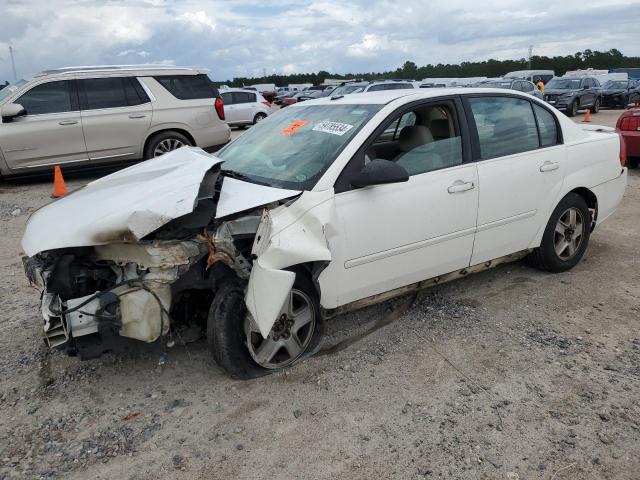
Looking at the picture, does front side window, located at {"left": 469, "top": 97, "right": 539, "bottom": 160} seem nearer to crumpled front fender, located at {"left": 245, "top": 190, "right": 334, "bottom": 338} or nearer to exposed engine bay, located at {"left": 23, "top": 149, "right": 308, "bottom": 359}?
crumpled front fender, located at {"left": 245, "top": 190, "right": 334, "bottom": 338}

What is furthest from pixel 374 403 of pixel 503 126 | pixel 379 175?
pixel 503 126

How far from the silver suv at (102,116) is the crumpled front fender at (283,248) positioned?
7.28m

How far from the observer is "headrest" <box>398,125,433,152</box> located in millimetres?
3910

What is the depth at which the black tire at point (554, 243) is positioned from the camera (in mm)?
4496

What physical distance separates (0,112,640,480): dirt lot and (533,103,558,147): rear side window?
1310 mm

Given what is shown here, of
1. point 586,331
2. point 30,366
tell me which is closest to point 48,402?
point 30,366

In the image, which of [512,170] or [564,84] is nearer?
[512,170]

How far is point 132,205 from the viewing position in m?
3.00

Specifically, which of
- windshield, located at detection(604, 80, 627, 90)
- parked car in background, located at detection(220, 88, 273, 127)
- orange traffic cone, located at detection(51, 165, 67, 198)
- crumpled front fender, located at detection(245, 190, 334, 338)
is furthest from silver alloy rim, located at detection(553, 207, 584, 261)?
windshield, located at detection(604, 80, 627, 90)

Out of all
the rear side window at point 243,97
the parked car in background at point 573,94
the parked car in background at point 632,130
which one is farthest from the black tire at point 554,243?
the parked car in background at point 573,94

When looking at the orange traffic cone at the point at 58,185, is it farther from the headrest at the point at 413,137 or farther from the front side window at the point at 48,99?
the headrest at the point at 413,137

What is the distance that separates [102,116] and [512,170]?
24.9 ft

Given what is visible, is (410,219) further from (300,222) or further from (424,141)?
(300,222)

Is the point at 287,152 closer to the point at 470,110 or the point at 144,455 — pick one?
the point at 470,110
